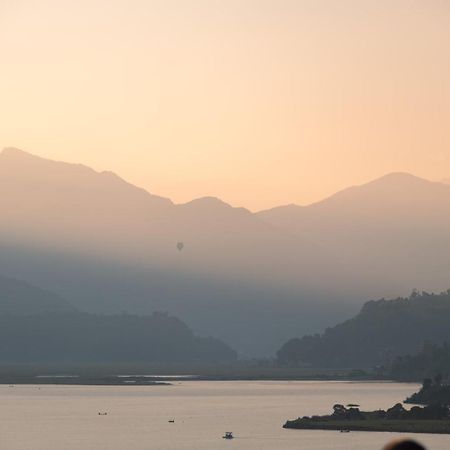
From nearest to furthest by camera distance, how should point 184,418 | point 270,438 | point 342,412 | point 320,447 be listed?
1. point 320,447
2. point 270,438
3. point 342,412
4. point 184,418

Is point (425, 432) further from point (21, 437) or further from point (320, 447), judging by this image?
point (21, 437)

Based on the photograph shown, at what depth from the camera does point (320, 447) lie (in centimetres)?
15275

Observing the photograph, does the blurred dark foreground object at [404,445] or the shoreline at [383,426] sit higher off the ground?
the shoreline at [383,426]

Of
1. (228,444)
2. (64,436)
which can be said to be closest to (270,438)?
(228,444)

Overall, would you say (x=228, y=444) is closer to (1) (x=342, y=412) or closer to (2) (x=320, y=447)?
(2) (x=320, y=447)

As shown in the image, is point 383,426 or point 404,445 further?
point 383,426

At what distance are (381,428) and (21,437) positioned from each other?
39.2 m

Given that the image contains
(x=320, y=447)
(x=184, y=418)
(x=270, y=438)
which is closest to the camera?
(x=320, y=447)

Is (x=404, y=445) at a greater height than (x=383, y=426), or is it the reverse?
(x=383, y=426)

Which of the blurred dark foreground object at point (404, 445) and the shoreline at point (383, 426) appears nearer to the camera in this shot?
the blurred dark foreground object at point (404, 445)

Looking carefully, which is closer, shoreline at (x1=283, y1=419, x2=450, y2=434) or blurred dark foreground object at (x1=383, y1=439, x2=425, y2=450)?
blurred dark foreground object at (x1=383, y1=439, x2=425, y2=450)

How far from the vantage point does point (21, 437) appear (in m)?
167

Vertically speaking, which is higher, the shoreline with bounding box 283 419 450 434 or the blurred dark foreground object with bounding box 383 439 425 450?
the shoreline with bounding box 283 419 450 434

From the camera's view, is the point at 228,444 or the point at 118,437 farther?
the point at 118,437
